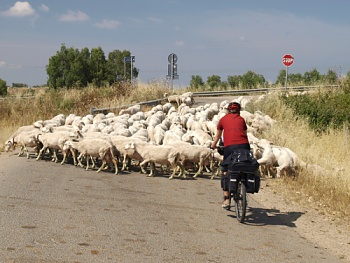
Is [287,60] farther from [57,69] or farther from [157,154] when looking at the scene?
[57,69]

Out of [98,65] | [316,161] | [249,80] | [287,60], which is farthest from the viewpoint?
[98,65]

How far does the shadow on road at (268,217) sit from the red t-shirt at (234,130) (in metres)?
1.49

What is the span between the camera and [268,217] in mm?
9461

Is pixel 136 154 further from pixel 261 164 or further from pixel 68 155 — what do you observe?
pixel 261 164

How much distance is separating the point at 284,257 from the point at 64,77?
51.3 meters

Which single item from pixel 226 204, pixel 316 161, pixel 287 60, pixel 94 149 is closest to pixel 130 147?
pixel 94 149

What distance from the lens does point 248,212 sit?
9727 mm

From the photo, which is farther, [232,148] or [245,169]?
[232,148]

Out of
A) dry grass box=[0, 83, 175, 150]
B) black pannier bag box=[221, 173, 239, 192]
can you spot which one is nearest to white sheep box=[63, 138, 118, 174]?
black pannier bag box=[221, 173, 239, 192]

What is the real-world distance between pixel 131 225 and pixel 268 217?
9.78ft

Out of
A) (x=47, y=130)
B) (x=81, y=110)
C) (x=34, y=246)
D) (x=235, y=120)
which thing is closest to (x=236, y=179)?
(x=235, y=120)

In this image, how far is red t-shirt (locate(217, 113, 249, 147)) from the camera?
9148 millimetres

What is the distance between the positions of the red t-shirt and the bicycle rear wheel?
837 millimetres

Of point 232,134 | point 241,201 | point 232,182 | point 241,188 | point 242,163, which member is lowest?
point 241,201
